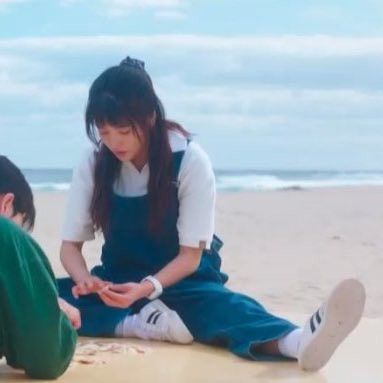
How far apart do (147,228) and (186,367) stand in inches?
23.6

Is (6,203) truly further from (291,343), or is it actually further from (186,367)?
(291,343)

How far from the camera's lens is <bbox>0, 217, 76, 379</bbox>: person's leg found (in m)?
3.02

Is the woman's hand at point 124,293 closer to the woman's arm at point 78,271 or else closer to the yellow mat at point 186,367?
the woman's arm at point 78,271

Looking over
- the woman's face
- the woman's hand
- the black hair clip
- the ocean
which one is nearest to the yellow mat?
the woman's hand

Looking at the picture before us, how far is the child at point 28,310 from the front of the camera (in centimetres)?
302

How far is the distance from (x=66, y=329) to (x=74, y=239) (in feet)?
2.70

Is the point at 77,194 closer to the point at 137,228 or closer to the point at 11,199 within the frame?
the point at 137,228

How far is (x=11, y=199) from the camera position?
3.24 m

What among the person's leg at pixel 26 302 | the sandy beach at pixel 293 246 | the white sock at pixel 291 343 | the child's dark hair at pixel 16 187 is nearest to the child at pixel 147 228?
the white sock at pixel 291 343

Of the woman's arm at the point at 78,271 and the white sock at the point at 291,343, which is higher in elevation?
the woman's arm at the point at 78,271

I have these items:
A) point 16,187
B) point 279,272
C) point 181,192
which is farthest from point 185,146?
point 279,272

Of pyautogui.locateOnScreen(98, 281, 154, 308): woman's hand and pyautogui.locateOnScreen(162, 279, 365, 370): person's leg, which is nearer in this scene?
pyautogui.locateOnScreen(162, 279, 365, 370): person's leg

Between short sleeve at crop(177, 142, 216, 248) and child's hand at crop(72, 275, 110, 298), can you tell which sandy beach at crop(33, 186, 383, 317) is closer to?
short sleeve at crop(177, 142, 216, 248)

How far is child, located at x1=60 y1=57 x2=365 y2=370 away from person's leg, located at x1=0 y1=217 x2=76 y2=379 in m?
0.54
